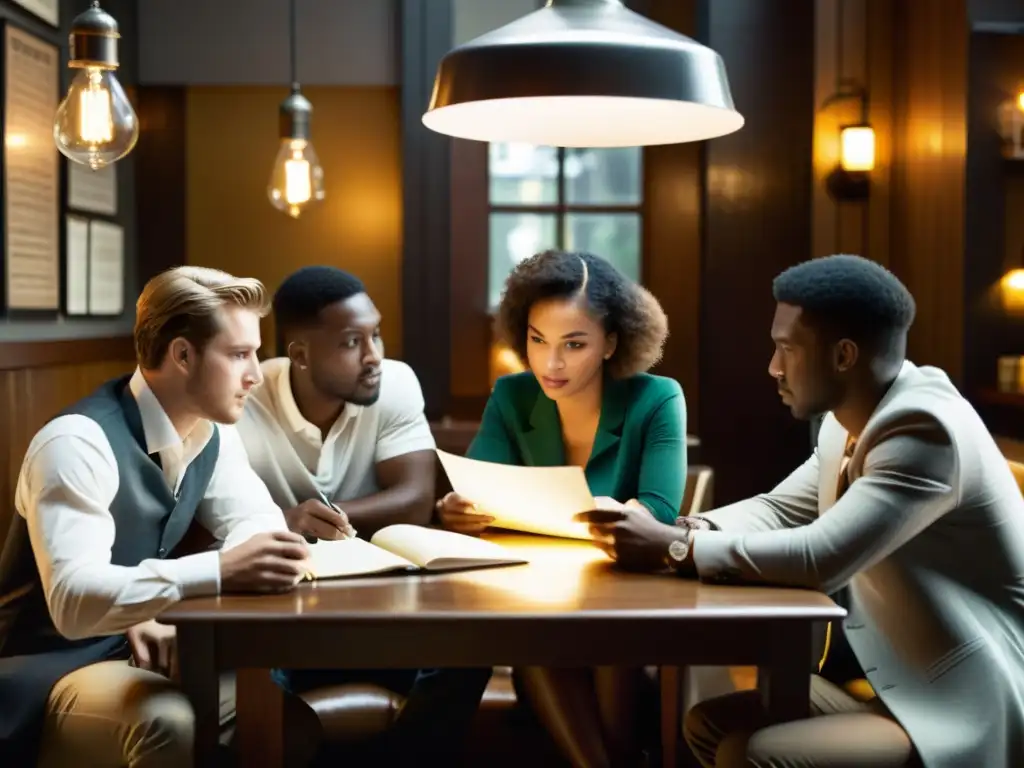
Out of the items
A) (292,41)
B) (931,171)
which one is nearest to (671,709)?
(931,171)

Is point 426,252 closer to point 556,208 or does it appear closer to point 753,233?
point 556,208

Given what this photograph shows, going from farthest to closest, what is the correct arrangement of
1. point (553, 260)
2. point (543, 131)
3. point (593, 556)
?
point (553, 260)
point (543, 131)
point (593, 556)

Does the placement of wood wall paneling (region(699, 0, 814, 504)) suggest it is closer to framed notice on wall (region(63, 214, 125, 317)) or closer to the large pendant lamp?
framed notice on wall (region(63, 214, 125, 317))

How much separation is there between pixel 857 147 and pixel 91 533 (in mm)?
3892

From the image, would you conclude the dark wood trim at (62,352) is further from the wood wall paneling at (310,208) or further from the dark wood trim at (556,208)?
the dark wood trim at (556,208)

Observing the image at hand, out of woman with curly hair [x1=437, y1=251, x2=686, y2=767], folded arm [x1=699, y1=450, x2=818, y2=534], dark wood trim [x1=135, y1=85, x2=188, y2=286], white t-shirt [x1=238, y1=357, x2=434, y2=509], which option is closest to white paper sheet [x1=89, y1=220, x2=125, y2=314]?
dark wood trim [x1=135, y1=85, x2=188, y2=286]

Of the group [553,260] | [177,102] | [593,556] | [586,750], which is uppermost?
[177,102]

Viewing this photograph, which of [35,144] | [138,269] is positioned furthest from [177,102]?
[35,144]

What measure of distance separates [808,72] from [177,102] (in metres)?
2.56

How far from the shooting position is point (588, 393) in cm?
272

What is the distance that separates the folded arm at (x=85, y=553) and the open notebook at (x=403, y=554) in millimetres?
227

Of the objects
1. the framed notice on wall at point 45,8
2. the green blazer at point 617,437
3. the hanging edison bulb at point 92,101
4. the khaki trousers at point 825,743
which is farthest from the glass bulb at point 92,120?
the khaki trousers at point 825,743

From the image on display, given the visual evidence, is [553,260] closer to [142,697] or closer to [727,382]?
[142,697]

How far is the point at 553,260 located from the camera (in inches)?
107
